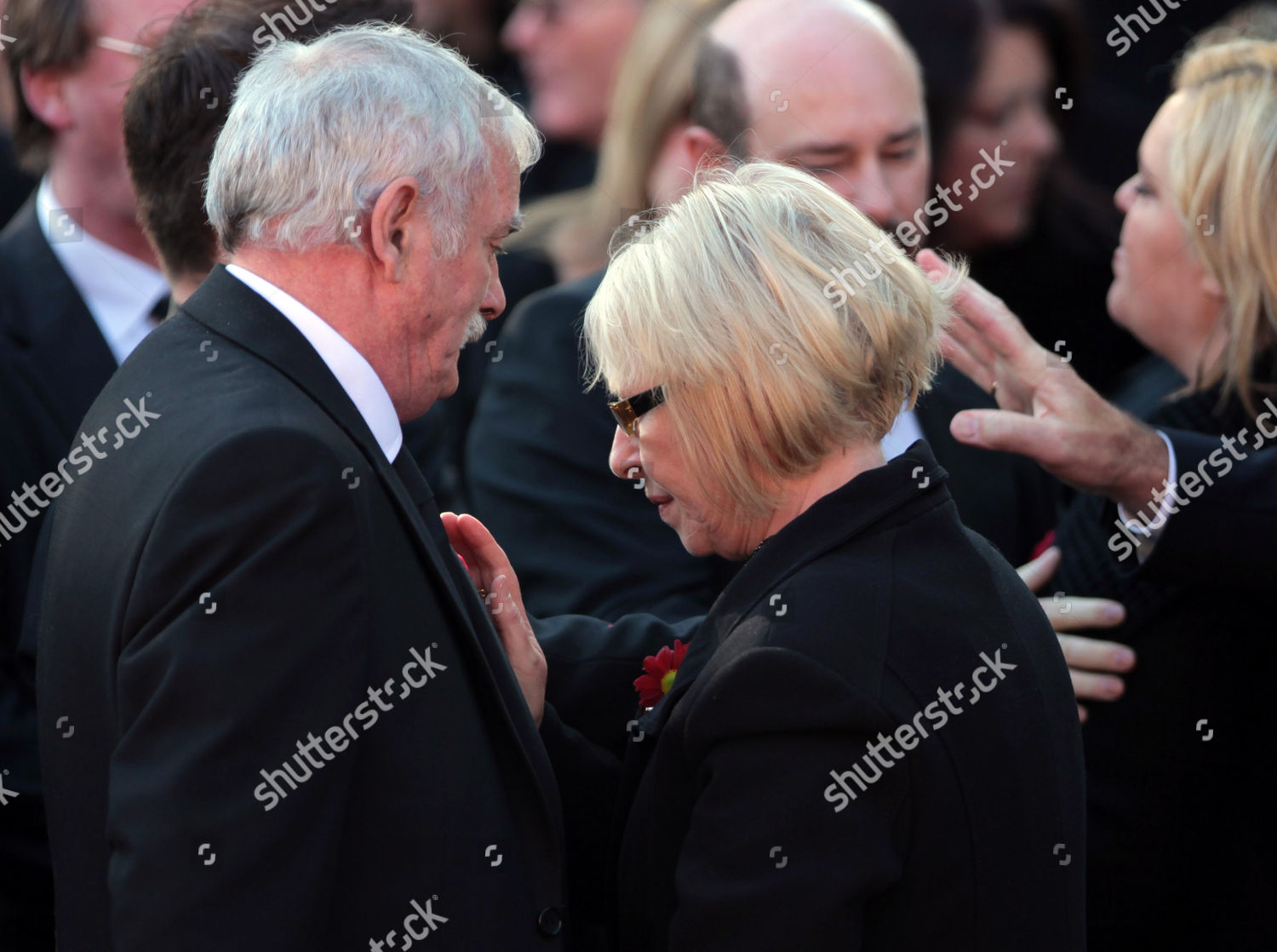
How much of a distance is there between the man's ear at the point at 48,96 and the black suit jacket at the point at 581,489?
1.10 meters

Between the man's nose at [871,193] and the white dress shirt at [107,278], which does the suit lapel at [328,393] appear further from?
the man's nose at [871,193]

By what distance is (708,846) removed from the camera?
1.70 m

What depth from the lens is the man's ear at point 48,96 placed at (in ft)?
10.2

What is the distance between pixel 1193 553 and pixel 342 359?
164cm

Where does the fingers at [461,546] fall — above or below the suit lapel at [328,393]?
below

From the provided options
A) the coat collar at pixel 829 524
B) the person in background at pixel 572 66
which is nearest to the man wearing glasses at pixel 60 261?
the coat collar at pixel 829 524

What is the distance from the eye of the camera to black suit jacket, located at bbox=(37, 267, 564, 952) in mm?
1547

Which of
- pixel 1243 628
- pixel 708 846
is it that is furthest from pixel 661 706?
pixel 1243 628

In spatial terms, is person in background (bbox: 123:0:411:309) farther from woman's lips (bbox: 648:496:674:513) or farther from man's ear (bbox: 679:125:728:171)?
man's ear (bbox: 679:125:728:171)

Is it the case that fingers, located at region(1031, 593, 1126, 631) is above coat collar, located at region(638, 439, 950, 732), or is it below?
below

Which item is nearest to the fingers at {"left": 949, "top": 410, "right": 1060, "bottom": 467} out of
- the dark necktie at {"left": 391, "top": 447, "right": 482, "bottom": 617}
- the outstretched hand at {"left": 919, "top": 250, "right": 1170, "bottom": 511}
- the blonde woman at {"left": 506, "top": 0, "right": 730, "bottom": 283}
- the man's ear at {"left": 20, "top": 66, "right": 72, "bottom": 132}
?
the outstretched hand at {"left": 919, "top": 250, "right": 1170, "bottom": 511}

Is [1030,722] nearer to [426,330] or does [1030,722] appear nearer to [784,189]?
[784,189]

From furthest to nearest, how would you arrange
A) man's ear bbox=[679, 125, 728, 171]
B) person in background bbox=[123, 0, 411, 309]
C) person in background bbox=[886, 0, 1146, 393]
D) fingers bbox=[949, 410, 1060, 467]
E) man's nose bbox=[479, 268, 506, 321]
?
1. person in background bbox=[886, 0, 1146, 393]
2. man's ear bbox=[679, 125, 728, 171]
3. fingers bbox=[949, 410, 1060, 467]
4. person in background bbox=[123, 0, 411, 309]
5. man's nose bbox=[479, 268, 506, 321]

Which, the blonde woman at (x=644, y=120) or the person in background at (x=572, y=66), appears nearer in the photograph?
the blonde woman at (x=644, y=120)
